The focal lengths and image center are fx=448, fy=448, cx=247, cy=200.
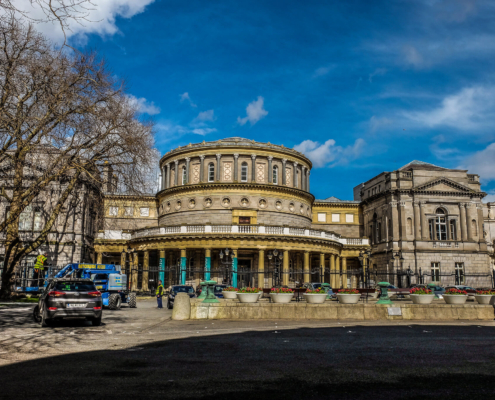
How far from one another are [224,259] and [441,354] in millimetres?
36673

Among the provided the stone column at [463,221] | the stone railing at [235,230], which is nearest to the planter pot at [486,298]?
the stone railing at [235,230]

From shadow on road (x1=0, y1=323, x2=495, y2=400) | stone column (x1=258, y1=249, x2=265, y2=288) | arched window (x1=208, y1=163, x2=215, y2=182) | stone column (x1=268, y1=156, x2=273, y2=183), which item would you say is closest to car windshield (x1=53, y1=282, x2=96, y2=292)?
shadow on road (x1=0, y1=323, x2=495, y2=400)

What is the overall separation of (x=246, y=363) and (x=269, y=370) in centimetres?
82

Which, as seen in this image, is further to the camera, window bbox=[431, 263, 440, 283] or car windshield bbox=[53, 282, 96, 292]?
window bbox=[431, 263, 440, 283]

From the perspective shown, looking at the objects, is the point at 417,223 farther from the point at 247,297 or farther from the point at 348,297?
the point at 247,297

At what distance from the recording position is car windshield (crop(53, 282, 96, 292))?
1609cm

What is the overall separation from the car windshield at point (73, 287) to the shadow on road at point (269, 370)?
216 inches

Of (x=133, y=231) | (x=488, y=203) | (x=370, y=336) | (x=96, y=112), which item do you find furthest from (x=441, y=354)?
(x=488, y=203)

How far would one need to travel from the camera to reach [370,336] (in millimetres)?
13422

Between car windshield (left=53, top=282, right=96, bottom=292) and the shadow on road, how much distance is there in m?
5.49

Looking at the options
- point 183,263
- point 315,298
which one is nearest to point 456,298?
point 315,298

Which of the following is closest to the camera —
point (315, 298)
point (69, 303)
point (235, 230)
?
point (69, 303)

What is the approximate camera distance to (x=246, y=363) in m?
9.17

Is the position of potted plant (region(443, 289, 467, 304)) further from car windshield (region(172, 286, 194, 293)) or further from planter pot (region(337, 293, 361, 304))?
car windshield (region(172, 286, 194, 293))
